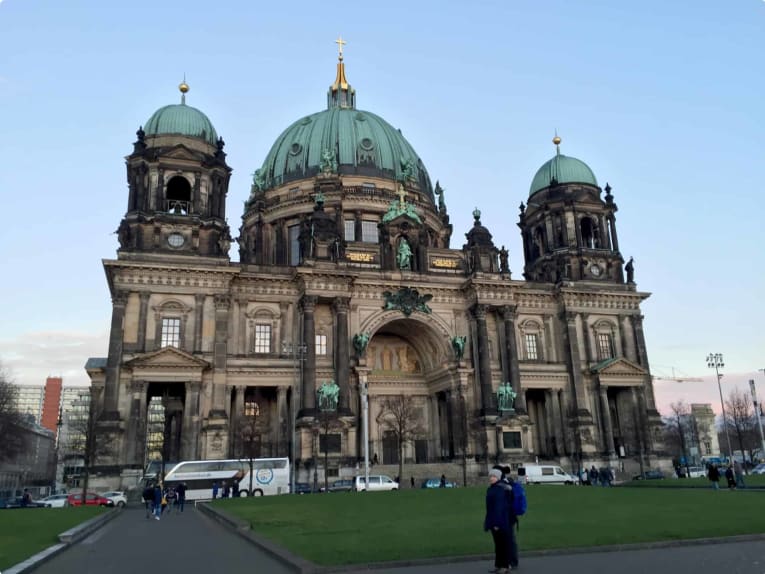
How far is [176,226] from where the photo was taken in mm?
50156

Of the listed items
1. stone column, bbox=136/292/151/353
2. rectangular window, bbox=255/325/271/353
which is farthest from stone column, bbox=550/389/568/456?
stone column, bbox=136/292/151/353

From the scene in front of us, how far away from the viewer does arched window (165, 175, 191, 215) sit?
172ft

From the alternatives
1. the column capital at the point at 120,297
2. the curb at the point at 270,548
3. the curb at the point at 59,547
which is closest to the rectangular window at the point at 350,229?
the column capital at the point at 120,297

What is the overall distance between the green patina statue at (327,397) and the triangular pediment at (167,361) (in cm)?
846

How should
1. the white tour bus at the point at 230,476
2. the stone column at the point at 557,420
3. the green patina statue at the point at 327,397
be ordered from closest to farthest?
1. the white tour bus at the point at 230,476
2. the green patina statue at the point at 327,397
3. the stone column at the point at 557,420

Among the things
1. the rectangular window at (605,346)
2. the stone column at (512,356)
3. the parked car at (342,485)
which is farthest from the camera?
the rectangular window at (605,346)

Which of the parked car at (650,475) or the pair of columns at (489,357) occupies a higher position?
the pair of columns at (489,357)

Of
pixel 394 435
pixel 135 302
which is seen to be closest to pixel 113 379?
pixel 135 302

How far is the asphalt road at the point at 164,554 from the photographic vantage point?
40.0ft

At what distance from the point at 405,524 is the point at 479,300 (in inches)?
1524

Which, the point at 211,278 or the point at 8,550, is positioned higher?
the point at 211,278

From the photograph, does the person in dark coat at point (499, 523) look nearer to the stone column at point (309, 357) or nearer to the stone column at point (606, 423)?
the stone column at point (309, 357)

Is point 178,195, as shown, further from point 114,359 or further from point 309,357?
point 309,357

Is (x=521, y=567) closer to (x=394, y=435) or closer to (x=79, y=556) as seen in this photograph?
(x=79, y=556)
